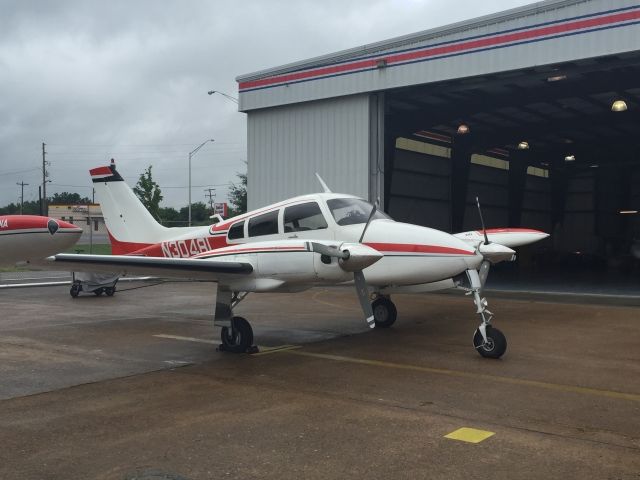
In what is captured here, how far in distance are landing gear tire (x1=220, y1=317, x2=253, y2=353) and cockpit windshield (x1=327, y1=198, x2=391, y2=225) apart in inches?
97.5

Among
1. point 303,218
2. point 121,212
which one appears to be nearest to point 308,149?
point 121,212

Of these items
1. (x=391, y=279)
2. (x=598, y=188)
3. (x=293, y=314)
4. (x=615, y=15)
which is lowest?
(x=293, y=314)

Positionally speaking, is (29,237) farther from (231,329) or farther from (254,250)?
(231,329)

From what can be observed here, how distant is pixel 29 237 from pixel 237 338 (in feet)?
19.9

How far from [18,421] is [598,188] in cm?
4236

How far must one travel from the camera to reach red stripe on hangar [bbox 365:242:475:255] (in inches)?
368

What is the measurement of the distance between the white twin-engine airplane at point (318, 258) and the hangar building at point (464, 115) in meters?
9.58

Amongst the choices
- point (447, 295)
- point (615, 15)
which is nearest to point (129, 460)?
point (447, 295)

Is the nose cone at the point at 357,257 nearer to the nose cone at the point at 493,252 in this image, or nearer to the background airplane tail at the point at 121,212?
the nose cone at the point at 493,252

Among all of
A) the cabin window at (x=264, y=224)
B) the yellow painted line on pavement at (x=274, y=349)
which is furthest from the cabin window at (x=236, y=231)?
the yellow painted line on pavement at (x=274, y=349)

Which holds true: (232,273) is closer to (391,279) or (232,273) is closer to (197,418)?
(391,279)

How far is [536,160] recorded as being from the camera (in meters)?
37.7

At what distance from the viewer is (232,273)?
9.19 m

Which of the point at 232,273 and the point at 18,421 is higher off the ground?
the point at 232,273
